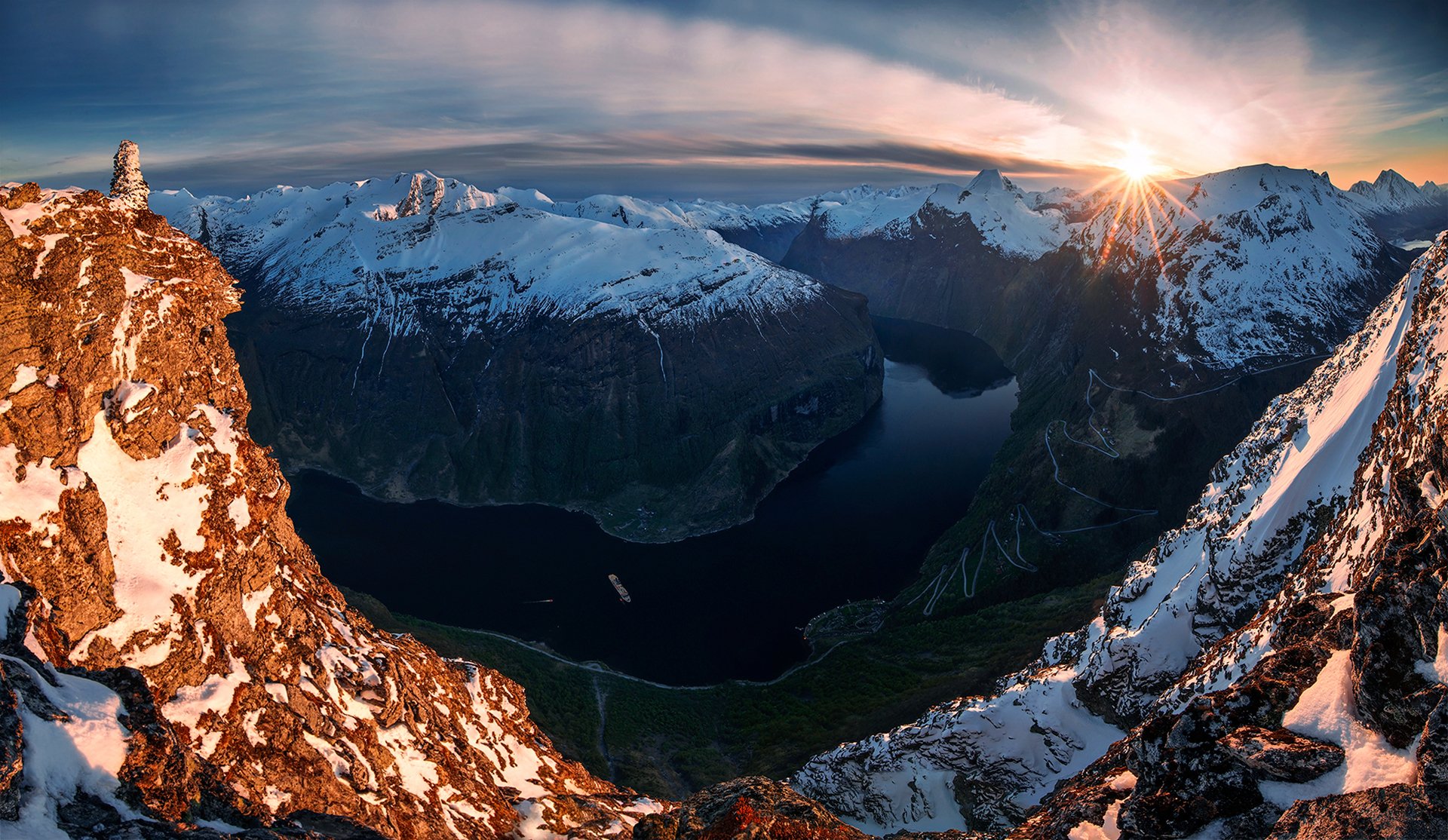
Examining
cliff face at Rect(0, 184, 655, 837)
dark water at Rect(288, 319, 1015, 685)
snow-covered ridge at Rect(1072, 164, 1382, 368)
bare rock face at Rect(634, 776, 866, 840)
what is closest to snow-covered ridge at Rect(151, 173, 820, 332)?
dark water at Rect(288, 319, 1015, 685)

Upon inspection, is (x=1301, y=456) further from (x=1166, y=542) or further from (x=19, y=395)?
(x=19, y=395)

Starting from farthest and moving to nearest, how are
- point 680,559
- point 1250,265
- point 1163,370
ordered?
1. point 1250,265
2. point 1163,370
3. point 680,559

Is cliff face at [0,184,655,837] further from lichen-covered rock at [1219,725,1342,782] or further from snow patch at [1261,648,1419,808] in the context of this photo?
snow patch at [1261,648,1419,808]

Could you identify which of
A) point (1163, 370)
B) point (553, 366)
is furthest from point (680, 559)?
point (1163, 370)

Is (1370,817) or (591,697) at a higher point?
(1370,817)

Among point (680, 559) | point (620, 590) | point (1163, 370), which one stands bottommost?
point (620, 590)

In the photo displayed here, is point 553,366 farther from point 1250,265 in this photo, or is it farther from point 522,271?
point 1250,265

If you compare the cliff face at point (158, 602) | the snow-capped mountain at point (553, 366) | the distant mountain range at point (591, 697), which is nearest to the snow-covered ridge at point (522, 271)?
the snow-capped mountain at point (553, 366)
